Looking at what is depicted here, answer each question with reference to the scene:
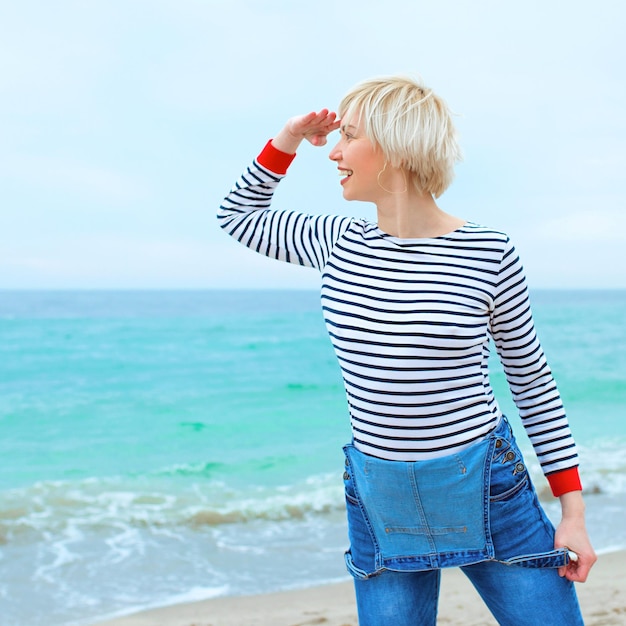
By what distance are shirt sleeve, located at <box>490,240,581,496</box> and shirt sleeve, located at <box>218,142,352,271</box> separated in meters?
0.53

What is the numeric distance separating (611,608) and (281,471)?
18.3ft

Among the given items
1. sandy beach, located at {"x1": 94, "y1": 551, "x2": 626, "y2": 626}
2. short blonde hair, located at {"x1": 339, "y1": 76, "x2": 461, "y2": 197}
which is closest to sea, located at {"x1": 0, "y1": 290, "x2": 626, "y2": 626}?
sandy beach, located at {"x1": 94, "y1": 551, "x2": 626, "y2": 626}

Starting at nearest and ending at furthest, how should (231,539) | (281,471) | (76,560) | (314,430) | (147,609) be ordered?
(147,609)
(76,560)
(231,539)
(281,471)
(314,430)

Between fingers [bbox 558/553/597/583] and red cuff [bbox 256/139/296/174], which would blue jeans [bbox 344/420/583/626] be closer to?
fingers [bbox 558/553/597/583]

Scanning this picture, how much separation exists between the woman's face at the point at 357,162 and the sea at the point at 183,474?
4080 mm

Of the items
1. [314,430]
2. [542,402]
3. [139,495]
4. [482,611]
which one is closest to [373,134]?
[542,402]

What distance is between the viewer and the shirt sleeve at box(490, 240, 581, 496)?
1.83 meters

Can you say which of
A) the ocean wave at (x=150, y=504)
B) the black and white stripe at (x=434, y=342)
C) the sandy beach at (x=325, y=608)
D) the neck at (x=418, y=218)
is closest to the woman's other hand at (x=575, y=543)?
the black and white stripe at (x=434, y=342)

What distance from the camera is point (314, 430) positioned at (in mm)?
12711

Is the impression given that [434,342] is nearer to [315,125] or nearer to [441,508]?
[441,508]

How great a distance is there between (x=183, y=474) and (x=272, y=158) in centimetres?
809

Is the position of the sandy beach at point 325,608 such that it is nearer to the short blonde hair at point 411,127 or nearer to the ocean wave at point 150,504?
the ocean wave at point 150,504

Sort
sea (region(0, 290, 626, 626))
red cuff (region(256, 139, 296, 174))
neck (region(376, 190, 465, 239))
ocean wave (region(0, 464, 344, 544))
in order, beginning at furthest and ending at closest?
1. ocean wave (region(0, 464, 344, 544))
2. sea (region(0, 290, 626, 626))
3. red cuff (region(256, 139, 296, 174))
4. neck (region(376, 190, 465, 239))

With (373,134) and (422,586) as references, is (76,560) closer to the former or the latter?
(422,586)
